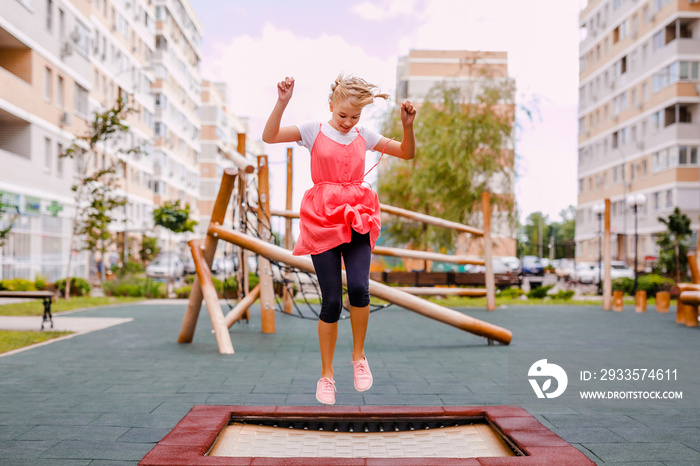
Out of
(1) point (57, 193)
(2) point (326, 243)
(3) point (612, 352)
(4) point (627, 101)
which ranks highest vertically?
(4) point (627, 101)

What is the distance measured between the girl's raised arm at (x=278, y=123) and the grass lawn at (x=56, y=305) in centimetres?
1185

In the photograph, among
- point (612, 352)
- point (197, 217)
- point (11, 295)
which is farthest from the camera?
point (197, 217)

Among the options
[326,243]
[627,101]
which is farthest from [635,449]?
[627,101]

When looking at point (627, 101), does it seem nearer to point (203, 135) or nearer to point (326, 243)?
point (203, 135)

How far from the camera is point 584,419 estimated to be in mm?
4898

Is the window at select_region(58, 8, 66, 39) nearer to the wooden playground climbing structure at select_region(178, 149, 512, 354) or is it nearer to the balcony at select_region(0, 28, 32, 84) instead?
the balcony at select_region(0, 28, 32, 84)

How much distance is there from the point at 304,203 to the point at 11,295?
805 centimetres

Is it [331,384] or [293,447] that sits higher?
[331,384]

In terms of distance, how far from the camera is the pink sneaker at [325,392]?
148 inches

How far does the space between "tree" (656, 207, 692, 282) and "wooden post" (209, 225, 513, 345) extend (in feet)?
77.5

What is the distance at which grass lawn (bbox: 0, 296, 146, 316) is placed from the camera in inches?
567

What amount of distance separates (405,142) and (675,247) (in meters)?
30.0

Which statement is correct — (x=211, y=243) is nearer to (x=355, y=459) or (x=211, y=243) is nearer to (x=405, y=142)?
(x=405, y=142)

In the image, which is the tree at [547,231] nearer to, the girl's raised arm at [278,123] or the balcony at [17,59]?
the balcony at [17,59]
